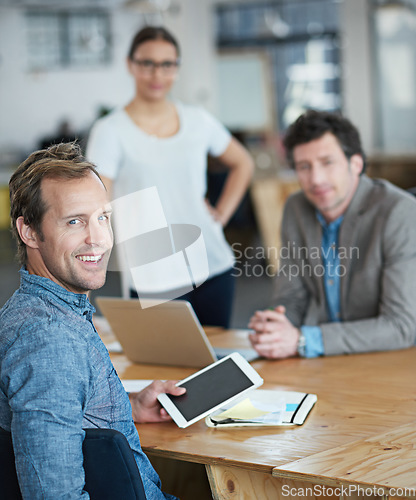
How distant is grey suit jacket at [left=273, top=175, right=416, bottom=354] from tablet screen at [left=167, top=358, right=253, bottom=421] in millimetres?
489

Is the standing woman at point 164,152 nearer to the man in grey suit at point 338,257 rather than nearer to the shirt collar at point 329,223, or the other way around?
the man in grey suit at point 338,257

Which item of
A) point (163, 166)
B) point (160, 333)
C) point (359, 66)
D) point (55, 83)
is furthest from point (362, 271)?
point (55, 83)

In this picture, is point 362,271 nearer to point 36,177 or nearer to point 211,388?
point 211,388

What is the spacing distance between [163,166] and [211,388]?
1094mm

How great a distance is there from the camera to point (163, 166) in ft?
7.93

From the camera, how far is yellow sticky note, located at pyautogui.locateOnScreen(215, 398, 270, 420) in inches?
58.4

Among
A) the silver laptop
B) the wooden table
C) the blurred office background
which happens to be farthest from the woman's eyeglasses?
the blurred office background

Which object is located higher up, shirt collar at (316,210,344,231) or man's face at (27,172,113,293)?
man's face at (27,172,113,293)

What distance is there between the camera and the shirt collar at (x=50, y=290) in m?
1.16

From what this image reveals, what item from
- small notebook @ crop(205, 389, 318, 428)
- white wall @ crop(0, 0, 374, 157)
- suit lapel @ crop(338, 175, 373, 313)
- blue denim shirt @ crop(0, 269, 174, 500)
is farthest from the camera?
white wall @ crop(0, 0, 374, 157)

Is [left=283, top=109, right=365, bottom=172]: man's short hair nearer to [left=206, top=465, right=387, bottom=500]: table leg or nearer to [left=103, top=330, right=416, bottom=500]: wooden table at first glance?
[left=103, top=330, right=416, bottom=500]: wooden table

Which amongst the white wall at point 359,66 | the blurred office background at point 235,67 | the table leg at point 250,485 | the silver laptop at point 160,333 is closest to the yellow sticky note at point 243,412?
the table leg at point 250,485

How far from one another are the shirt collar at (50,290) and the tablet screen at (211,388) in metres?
0.40

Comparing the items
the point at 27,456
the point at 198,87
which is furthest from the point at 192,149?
the point at 198,87
